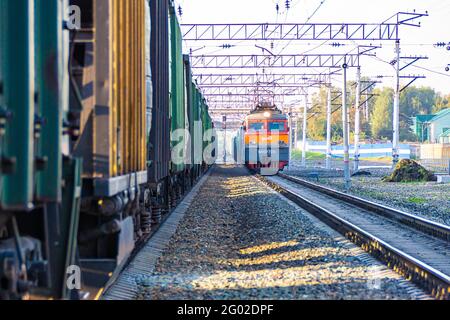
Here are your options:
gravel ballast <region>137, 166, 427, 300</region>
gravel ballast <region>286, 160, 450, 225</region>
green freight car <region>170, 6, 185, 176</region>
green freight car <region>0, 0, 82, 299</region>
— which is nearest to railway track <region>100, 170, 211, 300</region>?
gravel ballast <region>137, 166, 427, 300</region>

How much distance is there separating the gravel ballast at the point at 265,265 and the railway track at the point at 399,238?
0.22 meters

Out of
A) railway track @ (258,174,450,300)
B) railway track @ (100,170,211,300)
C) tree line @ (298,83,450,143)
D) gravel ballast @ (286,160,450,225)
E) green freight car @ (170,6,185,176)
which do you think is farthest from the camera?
tree line @ (298,83,450,143)

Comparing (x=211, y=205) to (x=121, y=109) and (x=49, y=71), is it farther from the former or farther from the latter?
(x=49, y=71)

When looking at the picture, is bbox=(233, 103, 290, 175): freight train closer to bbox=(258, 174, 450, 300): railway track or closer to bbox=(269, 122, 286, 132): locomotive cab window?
bbox=(269, 122, 286, 132): locomotive cab window

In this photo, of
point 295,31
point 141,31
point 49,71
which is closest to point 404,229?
point 141,31

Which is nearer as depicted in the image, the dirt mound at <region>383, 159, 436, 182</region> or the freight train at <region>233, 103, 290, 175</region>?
the dirt mound at <region>383, 159, 436, 182</region>

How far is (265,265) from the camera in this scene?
30.6ft

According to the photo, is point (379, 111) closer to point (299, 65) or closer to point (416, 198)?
point (299, 65)

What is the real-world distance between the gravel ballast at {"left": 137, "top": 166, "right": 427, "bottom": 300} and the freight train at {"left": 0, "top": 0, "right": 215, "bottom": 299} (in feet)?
3.73

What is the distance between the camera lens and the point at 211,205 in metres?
19.0

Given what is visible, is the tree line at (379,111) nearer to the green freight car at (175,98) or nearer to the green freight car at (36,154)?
the green freight car at (175,98)

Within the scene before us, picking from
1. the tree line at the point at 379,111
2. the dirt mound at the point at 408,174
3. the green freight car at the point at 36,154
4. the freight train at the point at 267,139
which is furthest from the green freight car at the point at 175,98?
the tree line at the point at 379,111

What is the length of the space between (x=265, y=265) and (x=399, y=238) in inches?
157

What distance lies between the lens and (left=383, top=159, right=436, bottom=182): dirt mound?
31938mm
